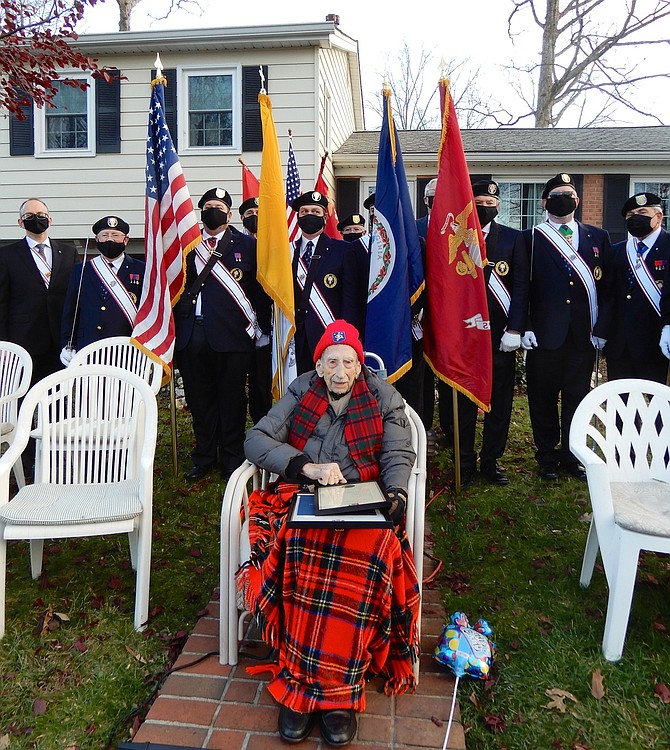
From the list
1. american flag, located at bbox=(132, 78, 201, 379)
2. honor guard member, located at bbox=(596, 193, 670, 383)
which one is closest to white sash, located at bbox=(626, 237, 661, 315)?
honor guard member, located at bbox=(596, 193, 670, 383)

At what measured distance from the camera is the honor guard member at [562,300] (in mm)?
4246

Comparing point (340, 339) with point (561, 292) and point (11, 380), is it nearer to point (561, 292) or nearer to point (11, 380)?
point (561, 292)

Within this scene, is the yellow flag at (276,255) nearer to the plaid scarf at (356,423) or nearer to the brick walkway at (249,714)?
the plaid scarf at (356,423)

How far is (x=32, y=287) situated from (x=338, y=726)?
4120 millimetres

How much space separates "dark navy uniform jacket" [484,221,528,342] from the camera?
4.28 m

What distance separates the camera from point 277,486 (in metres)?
2.70

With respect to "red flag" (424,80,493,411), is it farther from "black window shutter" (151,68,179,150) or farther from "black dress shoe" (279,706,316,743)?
"black window shutter" (151,68,179,150)

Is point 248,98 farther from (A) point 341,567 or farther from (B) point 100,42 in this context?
(A) point 341,567

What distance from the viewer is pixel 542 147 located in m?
9.98

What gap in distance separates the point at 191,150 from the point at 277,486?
7254mm

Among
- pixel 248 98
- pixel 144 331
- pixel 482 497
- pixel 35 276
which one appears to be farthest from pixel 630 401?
pixel 248 98

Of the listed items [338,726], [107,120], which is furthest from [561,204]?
[107,120]

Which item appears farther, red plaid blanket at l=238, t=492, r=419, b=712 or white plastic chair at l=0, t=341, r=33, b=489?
white plastic chair at l=0, t=341, r=33, b=489

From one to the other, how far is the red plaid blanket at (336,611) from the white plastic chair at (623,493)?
0.87 meters
